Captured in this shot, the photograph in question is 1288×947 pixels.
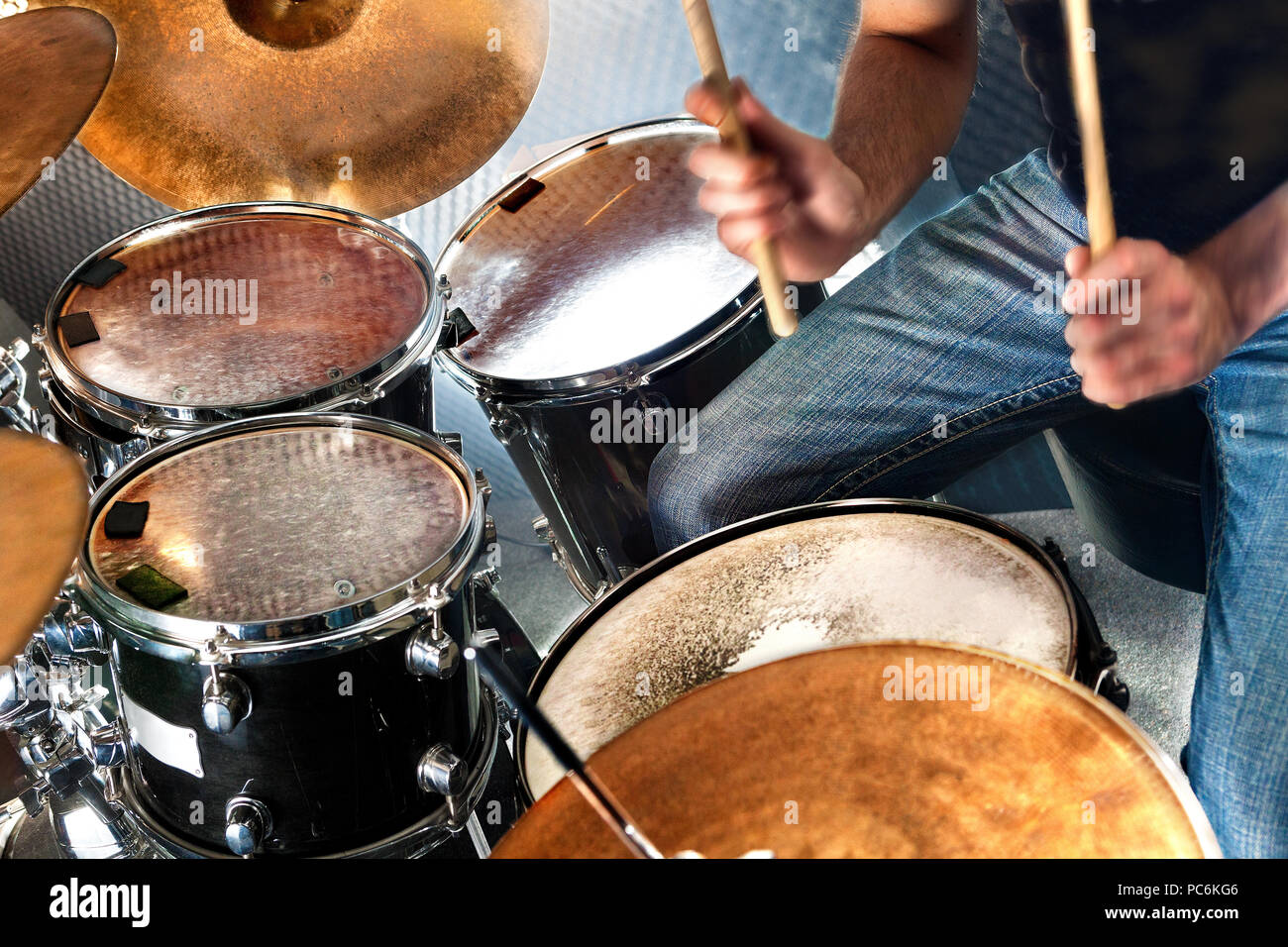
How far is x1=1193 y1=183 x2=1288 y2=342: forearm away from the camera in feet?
2.77

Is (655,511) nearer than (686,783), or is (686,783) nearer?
(686,783)

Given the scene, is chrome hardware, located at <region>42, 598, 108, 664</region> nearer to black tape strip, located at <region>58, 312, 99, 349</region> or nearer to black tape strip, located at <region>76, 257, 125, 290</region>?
black tape strip, located at <region>58, 312, 99, 349</region>

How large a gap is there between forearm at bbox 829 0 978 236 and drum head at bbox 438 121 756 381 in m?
0.23

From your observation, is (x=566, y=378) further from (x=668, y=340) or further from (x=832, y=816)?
(x=832, y=816)

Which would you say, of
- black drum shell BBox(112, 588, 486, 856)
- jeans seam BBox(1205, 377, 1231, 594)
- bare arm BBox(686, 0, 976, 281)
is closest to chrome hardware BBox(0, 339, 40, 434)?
black drum shell BBox(112, 588, 486, 856)

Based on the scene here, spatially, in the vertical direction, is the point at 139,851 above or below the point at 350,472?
below

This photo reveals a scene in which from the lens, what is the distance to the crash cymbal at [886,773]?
538 millimetres

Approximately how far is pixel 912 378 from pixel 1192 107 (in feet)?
1.10

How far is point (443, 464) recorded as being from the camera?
1081 mm

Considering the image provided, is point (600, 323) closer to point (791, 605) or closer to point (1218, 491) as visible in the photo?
point (791, 605)

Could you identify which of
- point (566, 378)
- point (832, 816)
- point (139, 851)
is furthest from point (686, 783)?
point (139, 851)

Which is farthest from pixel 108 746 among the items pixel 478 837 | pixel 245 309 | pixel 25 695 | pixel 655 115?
pixel 655 115

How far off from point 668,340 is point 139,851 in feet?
2.72

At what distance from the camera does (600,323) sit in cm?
132
